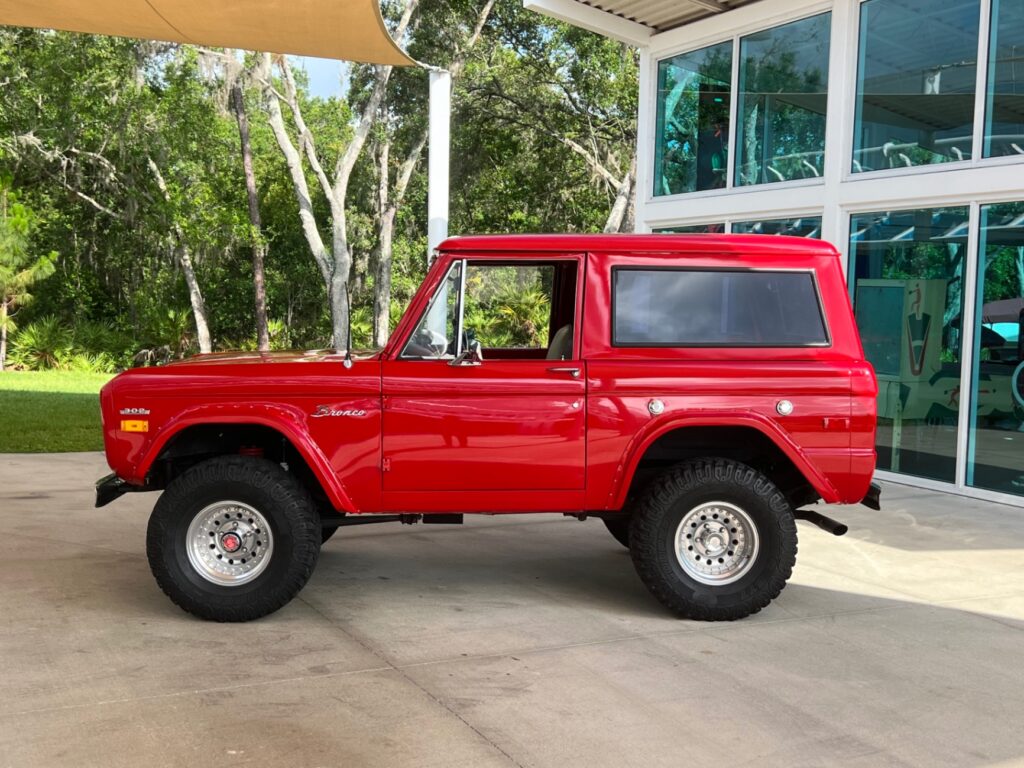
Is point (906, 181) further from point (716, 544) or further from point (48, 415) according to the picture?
point (48, 415)

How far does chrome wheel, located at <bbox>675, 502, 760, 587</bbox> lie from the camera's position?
561 cm

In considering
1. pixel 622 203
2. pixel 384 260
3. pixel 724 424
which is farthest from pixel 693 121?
pixel 384 260

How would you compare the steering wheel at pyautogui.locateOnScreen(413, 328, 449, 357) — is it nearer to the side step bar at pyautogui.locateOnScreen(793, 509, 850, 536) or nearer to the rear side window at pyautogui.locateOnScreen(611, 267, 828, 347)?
the rear side window at pyautogui.locateOnScreen(611, 267, 828, 347)

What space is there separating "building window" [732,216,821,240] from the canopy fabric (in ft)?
12.9

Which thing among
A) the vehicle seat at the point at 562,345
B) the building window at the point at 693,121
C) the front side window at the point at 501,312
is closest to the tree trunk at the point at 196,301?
the building window at the point at 693,121

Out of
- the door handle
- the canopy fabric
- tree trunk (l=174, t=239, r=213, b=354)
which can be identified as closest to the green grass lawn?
the canopy fabric

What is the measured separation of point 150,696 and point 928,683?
10.8 feet

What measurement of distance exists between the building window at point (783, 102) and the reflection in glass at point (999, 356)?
2145 millimetres

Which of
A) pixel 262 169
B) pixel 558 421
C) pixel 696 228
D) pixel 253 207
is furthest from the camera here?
pixel 262 169

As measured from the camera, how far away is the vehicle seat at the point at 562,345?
5657mm

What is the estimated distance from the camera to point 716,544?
18.5 feet

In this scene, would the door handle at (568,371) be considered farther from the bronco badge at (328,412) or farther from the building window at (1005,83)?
the building window at (1005,83)

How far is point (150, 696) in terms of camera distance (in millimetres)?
4348

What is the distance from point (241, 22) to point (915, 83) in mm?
6061
